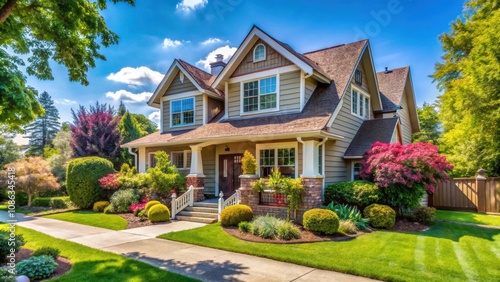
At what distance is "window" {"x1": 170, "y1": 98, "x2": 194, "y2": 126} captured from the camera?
1605 cm

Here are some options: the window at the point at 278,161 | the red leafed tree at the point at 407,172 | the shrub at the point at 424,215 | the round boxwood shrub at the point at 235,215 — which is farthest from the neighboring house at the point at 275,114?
the shrub at the point at 424,215

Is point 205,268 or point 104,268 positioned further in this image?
point 205,268

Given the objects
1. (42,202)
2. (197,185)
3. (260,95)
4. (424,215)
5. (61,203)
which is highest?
(260,95)

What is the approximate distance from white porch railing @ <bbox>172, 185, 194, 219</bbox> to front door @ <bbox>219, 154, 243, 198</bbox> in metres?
2.00

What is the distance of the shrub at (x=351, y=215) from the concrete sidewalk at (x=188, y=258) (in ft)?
13.3

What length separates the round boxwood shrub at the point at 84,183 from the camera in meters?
15.5

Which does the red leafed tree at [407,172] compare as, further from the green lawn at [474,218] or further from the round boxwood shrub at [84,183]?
the round boxwood shrub at [84,183]

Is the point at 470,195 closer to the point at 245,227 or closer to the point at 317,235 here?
the point at 317,235

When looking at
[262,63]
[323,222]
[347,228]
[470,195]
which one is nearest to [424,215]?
[347,228]

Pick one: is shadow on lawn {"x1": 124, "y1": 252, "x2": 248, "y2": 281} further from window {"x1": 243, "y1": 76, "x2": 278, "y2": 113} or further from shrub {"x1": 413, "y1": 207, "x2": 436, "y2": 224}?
window {"x1": 243, "y1": 76, "x2": 278, "y2": 113}

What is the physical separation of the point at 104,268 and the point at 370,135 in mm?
11849

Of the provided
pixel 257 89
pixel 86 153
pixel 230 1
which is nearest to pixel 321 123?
pixel 257 89

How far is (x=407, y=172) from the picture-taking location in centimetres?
998

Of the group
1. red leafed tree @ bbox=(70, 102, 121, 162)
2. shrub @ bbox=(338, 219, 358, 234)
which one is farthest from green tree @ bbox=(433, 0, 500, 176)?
red leafed tree @ bbox=(70, 102, 121, 162)
